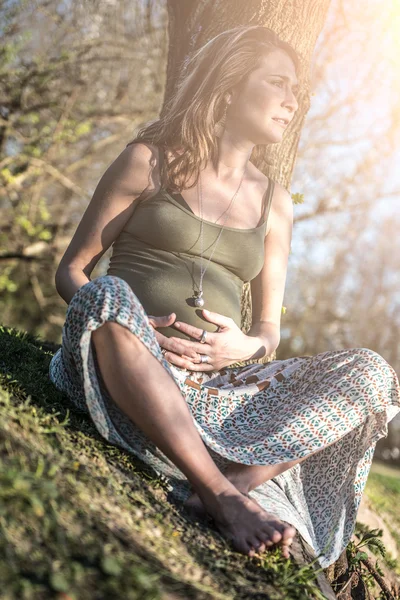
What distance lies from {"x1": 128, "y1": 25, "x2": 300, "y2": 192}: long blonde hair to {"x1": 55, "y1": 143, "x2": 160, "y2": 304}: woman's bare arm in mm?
151

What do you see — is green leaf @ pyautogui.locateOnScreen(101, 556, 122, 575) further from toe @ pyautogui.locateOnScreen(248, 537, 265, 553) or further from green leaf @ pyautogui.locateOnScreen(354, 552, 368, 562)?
green leaf @ pyautogui.locateOnScreen(354, 552, 368, 562)

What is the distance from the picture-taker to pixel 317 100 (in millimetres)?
8844

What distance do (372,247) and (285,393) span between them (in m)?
15.9

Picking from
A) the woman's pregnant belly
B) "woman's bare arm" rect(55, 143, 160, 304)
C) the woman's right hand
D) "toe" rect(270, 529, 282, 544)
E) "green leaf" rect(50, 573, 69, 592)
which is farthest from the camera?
"woman's bare arm" rect(55, 143, 160, 304)

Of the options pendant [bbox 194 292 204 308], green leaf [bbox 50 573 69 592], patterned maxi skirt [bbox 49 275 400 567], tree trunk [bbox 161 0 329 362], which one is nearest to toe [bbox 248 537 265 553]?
patterned maxi skirt [bbox 49 275 400 567]

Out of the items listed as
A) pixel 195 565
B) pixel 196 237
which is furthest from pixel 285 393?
pixel 195 565

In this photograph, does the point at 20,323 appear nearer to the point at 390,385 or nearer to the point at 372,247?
the point at 390,385

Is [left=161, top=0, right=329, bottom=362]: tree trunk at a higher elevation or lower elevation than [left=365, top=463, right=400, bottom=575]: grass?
higher

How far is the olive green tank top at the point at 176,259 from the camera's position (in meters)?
2.74

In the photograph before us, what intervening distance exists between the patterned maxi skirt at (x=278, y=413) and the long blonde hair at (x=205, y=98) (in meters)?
1.02

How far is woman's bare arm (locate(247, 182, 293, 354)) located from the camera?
3.14m

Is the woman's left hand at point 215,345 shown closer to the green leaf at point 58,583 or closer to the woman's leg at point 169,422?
the woman's leg at point 169,422

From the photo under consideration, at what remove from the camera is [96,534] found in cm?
161

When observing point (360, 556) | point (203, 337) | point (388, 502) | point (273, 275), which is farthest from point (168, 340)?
point (388, 502)
